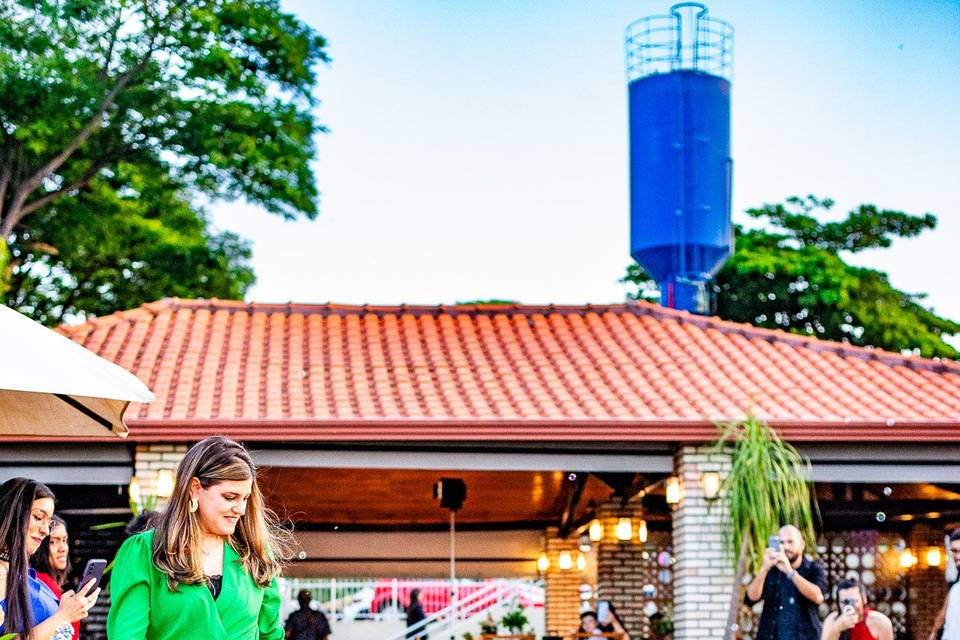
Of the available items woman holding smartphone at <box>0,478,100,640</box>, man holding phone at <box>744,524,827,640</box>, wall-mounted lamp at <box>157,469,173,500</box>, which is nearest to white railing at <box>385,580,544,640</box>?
wall-mounted lamp at <box>157,469,173,500</box>

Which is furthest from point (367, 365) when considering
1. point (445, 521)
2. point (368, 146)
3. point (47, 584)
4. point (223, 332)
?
point (368, 146)

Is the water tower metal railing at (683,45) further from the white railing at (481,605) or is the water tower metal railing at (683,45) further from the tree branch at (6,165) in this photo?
the tree branch at (6,165)

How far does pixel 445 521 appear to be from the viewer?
20.4 meters

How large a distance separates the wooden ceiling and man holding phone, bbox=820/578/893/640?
370 cm

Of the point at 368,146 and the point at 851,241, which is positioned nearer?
the point at 368,146

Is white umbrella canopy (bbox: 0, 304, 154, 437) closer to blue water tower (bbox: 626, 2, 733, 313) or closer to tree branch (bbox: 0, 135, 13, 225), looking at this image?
tree branch (bbox: 0, 135, 13, 225)

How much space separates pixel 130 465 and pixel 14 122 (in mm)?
14100

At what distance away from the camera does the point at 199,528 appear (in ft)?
12.3

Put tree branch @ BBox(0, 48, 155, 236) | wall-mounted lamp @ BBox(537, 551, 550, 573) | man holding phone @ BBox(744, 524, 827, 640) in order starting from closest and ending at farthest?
man holding phone @ BBox(744, 524, 827, 640) → wall-mounted lamp @ BBox(537, 551, 550, 573) → tree branch @ BBox(0, 48, 155, 236)

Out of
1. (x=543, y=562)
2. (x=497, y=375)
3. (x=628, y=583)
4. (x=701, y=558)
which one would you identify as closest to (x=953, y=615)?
(x=701, y=558)

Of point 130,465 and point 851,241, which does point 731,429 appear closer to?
point 130,465

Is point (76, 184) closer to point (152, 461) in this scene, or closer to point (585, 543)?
point (585, 543)

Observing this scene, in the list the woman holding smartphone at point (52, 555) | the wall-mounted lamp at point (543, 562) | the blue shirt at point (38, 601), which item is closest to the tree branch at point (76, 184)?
the wall-mounted lamp at point (543, 562)

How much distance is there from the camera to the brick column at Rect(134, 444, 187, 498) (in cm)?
1206
